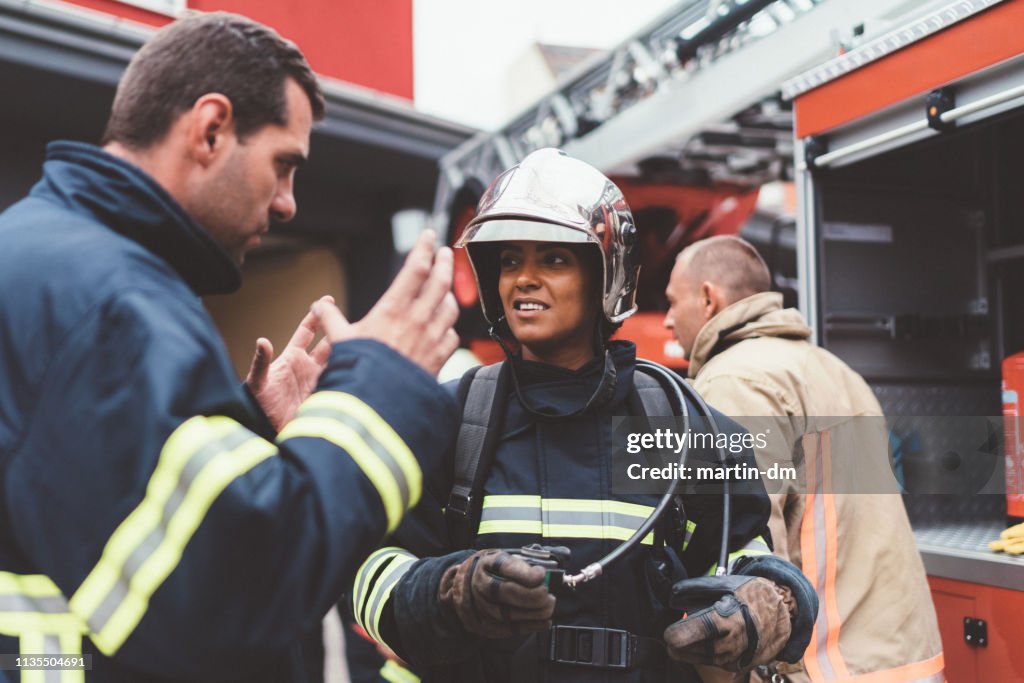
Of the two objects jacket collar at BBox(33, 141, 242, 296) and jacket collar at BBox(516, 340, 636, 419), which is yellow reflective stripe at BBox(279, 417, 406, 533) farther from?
jacket collar at BBox(516, 340, 636, 419)

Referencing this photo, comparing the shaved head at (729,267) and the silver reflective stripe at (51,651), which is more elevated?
the shaved head at (729,267)

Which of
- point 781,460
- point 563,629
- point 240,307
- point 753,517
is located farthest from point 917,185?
point 240,307

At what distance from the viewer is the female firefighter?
1.55 m

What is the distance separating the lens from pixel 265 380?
1.67 metres

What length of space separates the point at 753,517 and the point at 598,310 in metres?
0.61

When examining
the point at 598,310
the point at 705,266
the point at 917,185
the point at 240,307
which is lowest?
the point at 598,310

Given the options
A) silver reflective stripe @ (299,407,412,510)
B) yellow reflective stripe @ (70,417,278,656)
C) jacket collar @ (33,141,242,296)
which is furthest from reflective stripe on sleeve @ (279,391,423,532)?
jacket collar @ (33,141,242,296)

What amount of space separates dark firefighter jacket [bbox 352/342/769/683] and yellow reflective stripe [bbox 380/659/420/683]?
0.42 feet

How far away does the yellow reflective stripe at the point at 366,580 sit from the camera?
5.61ft

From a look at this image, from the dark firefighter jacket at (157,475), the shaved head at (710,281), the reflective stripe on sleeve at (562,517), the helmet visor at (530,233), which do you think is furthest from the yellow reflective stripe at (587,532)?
the shaved head at (710,281)

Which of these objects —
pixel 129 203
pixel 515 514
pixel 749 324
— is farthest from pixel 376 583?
pixel 749 324

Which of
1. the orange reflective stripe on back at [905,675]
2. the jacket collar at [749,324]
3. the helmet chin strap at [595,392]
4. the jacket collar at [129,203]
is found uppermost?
the jacket collar at [749,324]

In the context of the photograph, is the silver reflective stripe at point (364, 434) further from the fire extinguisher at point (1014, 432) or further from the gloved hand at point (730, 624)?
the fire extinguisher at point (1014, 432)

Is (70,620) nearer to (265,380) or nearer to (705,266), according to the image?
(265,380)
